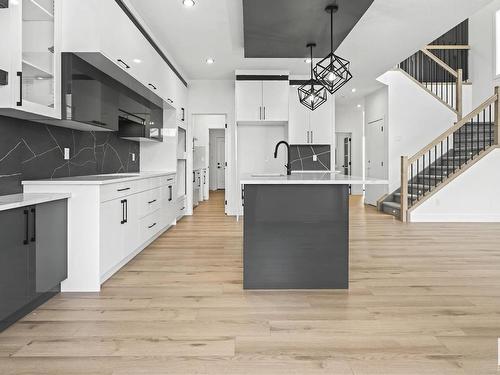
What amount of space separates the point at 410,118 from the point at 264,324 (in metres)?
7.02

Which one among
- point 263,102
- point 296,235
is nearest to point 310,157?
point 263,102

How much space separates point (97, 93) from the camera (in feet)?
11.3

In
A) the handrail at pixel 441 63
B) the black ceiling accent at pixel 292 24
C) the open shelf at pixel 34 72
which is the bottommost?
the open shelf at pixel 34 72

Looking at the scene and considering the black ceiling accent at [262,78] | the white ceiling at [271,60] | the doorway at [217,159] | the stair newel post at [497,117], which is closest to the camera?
the white ceiling at [271,60]

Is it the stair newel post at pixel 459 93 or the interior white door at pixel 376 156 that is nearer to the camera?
the stair newel post at pixel 459 93

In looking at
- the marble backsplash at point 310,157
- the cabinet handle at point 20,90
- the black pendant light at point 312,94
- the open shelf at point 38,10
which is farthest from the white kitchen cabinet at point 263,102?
the cabinet handle at point 20,90

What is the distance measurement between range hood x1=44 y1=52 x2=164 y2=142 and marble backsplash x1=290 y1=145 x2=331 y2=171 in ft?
11.4

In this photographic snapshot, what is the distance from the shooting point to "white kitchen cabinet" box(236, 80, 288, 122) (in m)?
6.98

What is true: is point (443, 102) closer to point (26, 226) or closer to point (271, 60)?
point (271, 60)

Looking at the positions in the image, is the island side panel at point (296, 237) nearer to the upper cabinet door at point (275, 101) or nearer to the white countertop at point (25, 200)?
the white countertop at point (25, 200)

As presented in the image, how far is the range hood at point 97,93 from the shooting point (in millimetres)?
3041

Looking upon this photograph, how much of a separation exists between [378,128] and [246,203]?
662 cm

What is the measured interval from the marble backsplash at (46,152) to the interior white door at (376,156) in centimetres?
590

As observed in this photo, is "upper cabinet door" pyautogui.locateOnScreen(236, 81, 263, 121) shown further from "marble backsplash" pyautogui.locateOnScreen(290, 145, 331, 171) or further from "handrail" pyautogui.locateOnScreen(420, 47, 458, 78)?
"handrail" pyautogui.locateOnScreen(420, 47, 458, 78)
